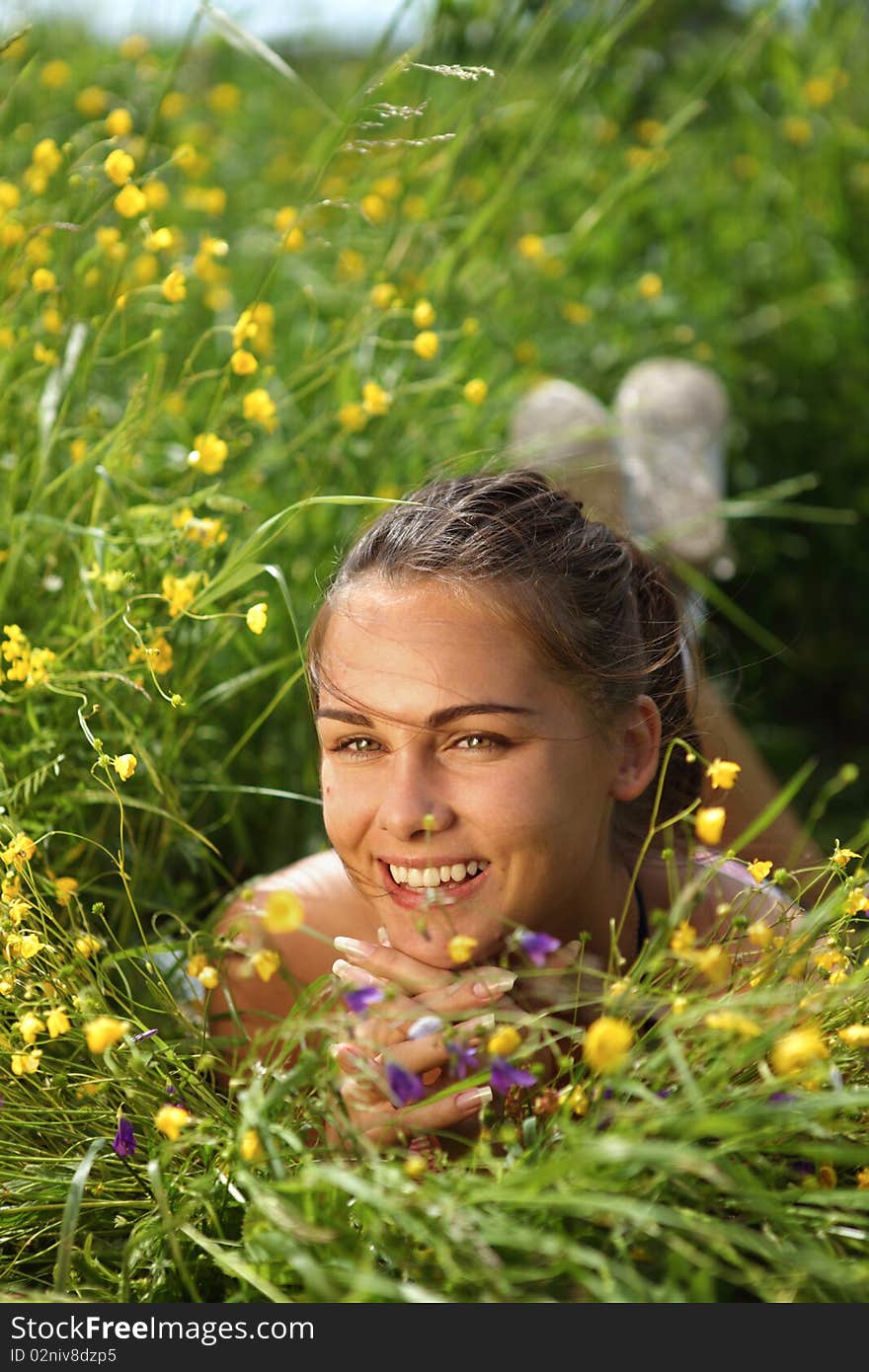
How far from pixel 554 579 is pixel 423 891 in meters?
0.37

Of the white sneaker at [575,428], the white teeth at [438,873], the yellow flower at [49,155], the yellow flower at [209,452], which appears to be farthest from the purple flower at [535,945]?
the white sneaker at [575,428]

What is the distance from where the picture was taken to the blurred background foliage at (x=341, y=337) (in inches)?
71.6

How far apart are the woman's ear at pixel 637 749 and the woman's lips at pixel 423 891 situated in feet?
0.72

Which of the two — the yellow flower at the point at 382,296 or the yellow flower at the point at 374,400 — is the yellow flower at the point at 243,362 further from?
the yellow flower at the point at 382,296

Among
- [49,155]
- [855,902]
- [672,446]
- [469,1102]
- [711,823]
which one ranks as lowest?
[672,446]

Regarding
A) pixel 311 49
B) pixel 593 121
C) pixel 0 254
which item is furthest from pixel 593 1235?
pixel 311 49

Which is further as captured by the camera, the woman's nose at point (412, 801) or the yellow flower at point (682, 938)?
the woman's nose at point (412, 801)

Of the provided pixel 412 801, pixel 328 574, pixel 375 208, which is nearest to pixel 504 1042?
pixel 412 801

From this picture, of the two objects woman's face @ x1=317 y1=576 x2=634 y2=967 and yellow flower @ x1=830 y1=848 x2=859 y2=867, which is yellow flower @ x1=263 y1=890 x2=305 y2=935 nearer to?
woman's face @ x1=317 y1=576 x2=634 y2=967

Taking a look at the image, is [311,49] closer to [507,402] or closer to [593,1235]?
[507,402]

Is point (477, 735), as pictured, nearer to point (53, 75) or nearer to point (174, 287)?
point (174, 287)

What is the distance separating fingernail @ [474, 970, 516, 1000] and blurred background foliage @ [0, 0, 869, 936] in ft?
1.03

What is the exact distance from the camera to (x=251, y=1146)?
1.08 m

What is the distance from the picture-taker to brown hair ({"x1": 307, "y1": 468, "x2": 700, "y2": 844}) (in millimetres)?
1543
